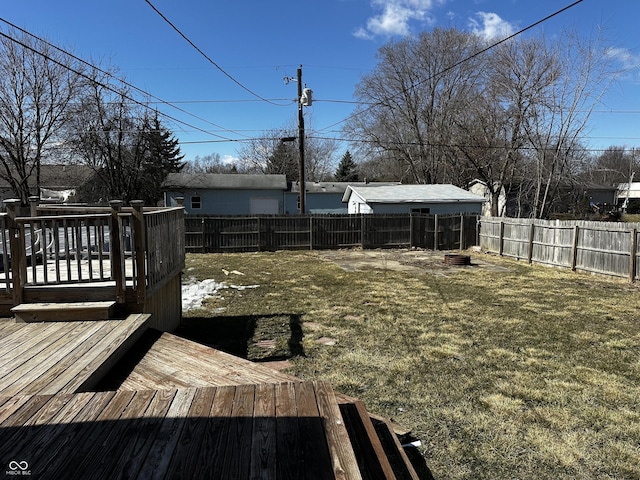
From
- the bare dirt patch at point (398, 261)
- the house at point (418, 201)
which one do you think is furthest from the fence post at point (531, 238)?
the house at point (418, 201)

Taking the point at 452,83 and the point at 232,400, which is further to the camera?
the point at 452,83

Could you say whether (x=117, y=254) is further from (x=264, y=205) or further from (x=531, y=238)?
(x=264, y=205)

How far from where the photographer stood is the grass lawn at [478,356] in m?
2.84

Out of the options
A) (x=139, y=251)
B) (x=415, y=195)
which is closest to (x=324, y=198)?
(x=415, y=195)

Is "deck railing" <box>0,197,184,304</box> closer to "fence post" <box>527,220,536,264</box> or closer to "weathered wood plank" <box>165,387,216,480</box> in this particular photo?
"weathered wood plank" <box>165,387,216,480</box>

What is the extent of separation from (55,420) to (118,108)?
65.9ft

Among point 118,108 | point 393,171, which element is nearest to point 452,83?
point 393,171

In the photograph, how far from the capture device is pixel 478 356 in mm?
4586

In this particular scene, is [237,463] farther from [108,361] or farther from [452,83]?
[452,83]

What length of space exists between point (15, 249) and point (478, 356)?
493cm

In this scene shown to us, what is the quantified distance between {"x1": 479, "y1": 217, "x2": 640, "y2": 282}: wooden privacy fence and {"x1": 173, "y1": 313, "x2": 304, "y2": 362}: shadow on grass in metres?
8.29

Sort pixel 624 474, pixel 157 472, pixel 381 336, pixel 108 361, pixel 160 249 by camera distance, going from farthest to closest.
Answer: pixel 381 336 < pixel 160 249 < pixel 108 361 < pixel 624 474 < pixel 157 472

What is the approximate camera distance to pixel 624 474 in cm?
255

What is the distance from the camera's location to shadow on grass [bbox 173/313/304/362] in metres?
4.73
